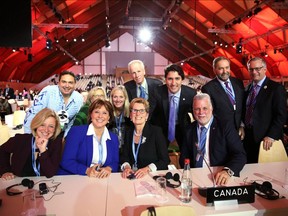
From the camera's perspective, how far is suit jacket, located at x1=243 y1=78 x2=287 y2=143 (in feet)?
9.41

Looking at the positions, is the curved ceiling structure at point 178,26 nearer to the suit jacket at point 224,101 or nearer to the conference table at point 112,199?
the suit jacket at point 224,101

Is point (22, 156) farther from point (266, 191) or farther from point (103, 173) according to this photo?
point (266, 191)

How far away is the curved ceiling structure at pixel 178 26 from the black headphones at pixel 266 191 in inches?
273

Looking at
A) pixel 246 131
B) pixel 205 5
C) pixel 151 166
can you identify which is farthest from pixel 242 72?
pixel 151 166

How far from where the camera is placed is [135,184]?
74.4 inches

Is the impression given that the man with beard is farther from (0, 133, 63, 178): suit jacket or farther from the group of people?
(0, 133, 63, 178): suit jacket

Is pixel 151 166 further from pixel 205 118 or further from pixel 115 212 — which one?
pixel 115 212

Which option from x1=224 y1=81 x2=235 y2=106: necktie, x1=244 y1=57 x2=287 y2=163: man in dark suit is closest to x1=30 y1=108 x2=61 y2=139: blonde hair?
x1=224 y1=81 x2=235 y2=106: necktie

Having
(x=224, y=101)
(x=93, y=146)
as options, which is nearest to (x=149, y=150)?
(x=93, y=146)

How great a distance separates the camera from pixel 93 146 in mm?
2271

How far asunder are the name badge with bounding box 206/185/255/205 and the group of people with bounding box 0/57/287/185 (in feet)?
0.92

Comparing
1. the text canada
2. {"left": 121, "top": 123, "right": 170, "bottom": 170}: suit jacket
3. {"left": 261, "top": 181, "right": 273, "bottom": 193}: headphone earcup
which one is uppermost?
{"left": 121, "top": 123, "right": 170, "bottom": 170}: suit jacket

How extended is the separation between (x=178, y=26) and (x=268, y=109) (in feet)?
47.2

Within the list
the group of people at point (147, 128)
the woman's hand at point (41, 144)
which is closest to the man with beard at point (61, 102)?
the group of people at point (147, 128)
